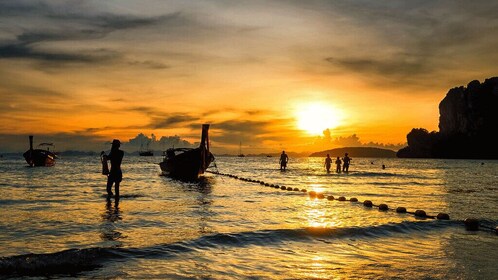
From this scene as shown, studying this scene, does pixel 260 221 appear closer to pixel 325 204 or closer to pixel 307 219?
pixel 307 219

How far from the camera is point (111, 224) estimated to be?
533 inches

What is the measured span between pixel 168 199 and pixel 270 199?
5562mm

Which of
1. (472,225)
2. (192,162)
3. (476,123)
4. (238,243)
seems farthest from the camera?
(476,123)

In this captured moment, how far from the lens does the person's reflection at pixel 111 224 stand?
1122 centimetres

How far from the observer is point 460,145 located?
629ft

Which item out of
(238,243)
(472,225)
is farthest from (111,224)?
(472,225)

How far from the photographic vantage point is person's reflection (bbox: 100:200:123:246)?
36.8 ft

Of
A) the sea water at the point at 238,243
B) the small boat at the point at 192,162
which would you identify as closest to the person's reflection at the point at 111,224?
the sea water at the point at 238,243

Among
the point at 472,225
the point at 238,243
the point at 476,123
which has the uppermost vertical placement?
the point at 476,123

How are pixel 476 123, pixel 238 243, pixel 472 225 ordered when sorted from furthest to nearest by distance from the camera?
pixel 476 123
pixel 472 225
pixel 238 243

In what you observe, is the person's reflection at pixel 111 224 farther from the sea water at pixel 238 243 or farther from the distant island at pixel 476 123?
the distant island at pixel 476 123

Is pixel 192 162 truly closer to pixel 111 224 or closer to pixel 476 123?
pixel 111 224

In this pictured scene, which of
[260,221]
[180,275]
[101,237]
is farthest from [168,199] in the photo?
[180,275]

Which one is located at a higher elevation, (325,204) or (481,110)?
(481,110)
